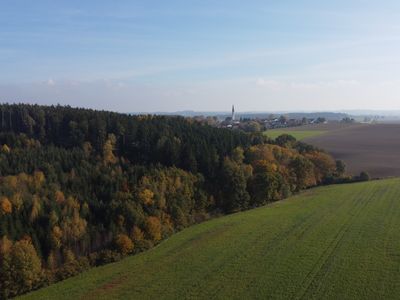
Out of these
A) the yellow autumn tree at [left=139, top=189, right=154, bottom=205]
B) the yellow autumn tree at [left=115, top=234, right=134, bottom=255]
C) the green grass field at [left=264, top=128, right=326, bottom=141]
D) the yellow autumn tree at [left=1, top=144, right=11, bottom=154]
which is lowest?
the yellow autumn tree at [left=115, top=234, right=134, bottom=255]

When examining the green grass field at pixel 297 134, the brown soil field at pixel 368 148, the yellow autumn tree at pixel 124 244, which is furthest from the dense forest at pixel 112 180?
the green grass field at pixel 297 134

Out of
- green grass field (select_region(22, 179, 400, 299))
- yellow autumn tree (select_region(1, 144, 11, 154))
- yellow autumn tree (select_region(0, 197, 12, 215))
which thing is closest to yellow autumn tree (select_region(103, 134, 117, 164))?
yellow autumn tree (select_region(1, 144, 11, 154))

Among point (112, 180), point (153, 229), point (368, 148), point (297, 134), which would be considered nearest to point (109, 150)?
point (112, 180)

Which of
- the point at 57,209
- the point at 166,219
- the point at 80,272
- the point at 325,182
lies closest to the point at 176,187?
the point at 166,219

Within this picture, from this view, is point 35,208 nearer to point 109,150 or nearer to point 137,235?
point 137,235

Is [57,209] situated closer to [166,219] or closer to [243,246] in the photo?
[166,219]

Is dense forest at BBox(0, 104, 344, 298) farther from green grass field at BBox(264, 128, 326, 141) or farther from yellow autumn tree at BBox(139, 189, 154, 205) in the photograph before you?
green grass field at BBox(264, 128, 326, 141)

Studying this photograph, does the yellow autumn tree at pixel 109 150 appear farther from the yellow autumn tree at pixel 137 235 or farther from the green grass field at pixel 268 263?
the yellow autumn tree at pixel 137 235
